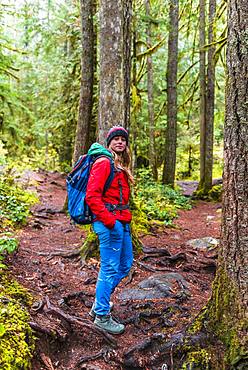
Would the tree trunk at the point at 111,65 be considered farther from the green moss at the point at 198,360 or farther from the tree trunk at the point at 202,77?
the tree trunk at the point at 202,77

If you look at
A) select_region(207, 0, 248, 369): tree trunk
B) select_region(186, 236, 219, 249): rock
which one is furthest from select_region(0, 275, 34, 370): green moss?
select_region(186, 236, 219, 249): rock

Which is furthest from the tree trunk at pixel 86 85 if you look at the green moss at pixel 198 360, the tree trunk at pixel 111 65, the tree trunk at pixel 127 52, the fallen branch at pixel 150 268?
the green moss at pixel 198 360

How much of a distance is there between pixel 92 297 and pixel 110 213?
1.67m

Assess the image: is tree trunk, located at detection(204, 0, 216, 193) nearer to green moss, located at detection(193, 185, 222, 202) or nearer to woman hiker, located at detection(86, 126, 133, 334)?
green moss, located at detection(193, 185, 222, 202)

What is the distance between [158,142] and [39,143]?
318 inches

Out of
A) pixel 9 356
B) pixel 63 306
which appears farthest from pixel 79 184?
pixel 9 356

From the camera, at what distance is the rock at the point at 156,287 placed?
5398 millimetres

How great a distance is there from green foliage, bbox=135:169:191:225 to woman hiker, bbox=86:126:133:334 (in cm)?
511

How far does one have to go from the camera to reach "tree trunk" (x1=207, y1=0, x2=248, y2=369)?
3.43 meters

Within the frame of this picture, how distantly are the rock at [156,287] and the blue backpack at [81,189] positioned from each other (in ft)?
5.53

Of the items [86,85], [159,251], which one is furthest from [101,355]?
[86,85]

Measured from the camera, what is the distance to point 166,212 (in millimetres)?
10938

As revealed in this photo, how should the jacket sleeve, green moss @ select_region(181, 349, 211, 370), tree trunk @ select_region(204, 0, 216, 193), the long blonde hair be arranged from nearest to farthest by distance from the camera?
green moss @ select_region(181, 349, 211, 370)
the jacket sleeve
the long blonde hair
tree trunk @ select_region(204, 0, 216, 193)

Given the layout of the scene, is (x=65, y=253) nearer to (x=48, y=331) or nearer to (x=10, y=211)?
(x=10, y=211)
